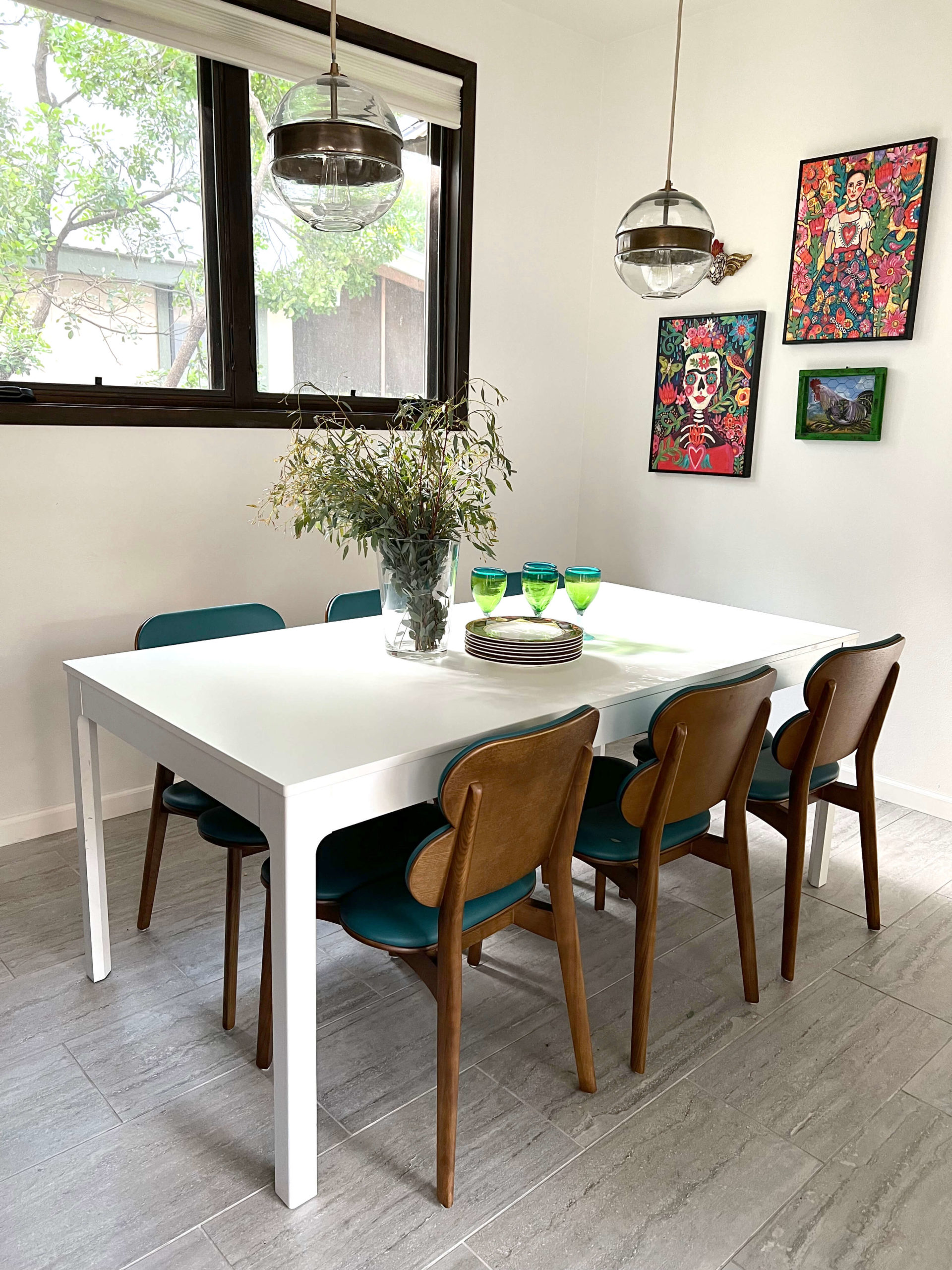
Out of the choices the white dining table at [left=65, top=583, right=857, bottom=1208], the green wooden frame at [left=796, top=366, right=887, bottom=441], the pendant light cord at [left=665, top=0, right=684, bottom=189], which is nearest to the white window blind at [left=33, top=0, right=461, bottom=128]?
the pendant light cord at [left=665, top=0, right=684, bottom=189]

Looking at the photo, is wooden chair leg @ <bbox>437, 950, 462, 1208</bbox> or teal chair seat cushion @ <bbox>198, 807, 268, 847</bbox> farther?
teal chair seat cushion @ <bbox>198, 807, 268, 847</bbox>

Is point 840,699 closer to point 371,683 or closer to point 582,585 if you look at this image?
point 582,585

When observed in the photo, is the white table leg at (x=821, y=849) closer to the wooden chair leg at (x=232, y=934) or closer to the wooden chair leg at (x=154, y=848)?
the wooden chair leg at (x=232, y=934)

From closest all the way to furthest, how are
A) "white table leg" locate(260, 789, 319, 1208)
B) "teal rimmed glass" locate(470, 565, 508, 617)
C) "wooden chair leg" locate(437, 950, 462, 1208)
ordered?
1. "white table leg" locate(260, 789, 319, 1208)
2. "wooden chair leg" locate(437, 950, 462, 1208)
3. "teal rimmed glass" locate(470, 565, 508, 617)

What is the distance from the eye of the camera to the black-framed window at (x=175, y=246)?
2.70 meters

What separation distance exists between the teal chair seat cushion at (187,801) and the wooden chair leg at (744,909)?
118 cm

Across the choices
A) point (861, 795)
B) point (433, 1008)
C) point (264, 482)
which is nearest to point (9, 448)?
point (264, 482)

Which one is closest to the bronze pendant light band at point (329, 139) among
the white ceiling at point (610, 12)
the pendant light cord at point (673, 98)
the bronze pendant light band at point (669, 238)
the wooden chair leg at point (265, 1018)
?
the pendant light cord at point (673, 98)

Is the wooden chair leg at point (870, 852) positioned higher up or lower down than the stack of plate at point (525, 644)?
lower down

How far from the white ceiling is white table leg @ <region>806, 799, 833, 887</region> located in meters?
3.03

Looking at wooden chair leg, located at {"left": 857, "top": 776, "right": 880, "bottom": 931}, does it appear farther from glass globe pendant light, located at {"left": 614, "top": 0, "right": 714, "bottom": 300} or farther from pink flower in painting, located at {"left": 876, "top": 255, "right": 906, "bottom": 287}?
pink flower in painting, located at {"left": 876, "top": 255, "right": 906, "bottom": 287}

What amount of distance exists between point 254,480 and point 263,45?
135 cm

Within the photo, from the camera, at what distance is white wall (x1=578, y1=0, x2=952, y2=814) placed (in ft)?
10.2

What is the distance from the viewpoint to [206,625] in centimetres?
245
